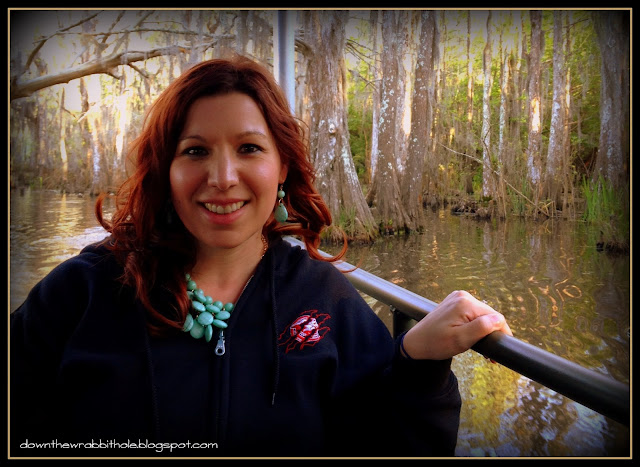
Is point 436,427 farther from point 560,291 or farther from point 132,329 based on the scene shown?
point 560,291

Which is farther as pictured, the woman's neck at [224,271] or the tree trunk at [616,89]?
the woman's neck at [224,271]

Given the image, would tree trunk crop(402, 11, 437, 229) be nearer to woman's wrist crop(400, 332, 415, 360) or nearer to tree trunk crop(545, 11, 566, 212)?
tree trunk crop(545, 11, 566, 212)

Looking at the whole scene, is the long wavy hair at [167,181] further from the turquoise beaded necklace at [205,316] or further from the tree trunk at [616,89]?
the tree trunk at [616,89]

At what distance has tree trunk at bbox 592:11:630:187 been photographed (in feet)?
2.47

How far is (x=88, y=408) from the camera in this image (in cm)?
72

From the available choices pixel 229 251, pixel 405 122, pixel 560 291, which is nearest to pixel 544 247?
pixel 560 291

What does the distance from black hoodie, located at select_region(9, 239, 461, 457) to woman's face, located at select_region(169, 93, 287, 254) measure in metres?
0.14

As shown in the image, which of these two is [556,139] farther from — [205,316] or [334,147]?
[205,316]

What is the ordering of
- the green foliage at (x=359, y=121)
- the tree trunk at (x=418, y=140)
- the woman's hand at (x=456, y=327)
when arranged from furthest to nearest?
the green foliage at (x=359, y=121)
the tree trunk at (x=418, y=140)
the woman's hand at (x=456, y=327)

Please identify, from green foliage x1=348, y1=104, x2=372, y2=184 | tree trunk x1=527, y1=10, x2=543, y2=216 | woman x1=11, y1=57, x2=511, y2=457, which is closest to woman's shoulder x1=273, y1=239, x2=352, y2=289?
woman x1=11, y1=57, x2=511, y2=457

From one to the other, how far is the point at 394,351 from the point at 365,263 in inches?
85.1

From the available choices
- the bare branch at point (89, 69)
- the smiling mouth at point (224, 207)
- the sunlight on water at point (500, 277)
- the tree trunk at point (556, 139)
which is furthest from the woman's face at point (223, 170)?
the tree trunk at point (556, 139)

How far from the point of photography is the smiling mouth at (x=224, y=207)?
0.78 metres

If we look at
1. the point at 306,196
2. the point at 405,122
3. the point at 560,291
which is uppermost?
the point at 405,122
